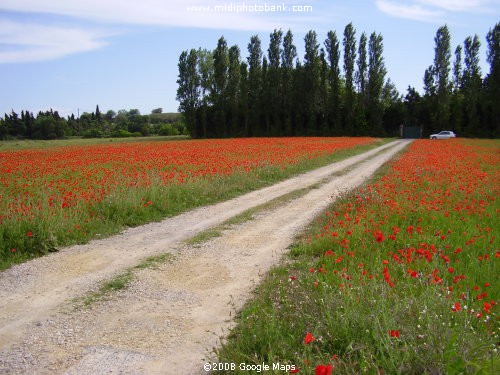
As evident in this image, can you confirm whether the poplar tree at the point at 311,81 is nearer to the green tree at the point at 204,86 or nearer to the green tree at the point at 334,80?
the green tree at the point at 334,80

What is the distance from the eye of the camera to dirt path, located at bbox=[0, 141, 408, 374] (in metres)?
3.93

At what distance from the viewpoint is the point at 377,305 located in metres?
3.80

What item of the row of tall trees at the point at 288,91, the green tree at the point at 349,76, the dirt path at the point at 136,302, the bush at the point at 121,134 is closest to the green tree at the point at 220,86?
the row of tall trees at the point at 288,91

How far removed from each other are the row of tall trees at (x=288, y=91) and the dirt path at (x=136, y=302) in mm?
60972

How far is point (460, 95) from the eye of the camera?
63656 millimetres

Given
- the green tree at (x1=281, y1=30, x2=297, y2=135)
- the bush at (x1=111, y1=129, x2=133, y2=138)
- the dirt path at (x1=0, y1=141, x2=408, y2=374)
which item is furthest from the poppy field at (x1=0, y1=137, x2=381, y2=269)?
the bush at (x1=111, y1=129, x2=133, y2=138)

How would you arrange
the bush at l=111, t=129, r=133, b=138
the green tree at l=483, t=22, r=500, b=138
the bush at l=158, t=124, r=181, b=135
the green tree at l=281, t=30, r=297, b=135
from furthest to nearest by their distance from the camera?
1. the bush at l=158, t=124, r=181, b=135
2. the bush at l=111, t=129, r=133, b=138
3. the green tree at l=281, t=30, r=297, b=135
4. the green tree at l=483, t=22, r=500, b=138

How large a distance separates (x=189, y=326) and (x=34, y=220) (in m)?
4.69

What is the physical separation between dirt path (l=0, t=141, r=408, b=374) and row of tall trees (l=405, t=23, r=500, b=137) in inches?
2405

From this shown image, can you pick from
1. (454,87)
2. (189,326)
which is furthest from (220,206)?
(454,87)

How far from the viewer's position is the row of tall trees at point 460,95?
199ft

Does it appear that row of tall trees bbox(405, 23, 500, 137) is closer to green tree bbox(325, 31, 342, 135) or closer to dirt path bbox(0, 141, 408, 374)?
green tree bbox(325, 31, 342, 135)

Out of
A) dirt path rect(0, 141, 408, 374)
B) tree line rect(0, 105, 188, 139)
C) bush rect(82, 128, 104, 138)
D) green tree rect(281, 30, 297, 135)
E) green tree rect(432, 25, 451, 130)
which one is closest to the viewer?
dirt path rect(0, 141, 408, 374)

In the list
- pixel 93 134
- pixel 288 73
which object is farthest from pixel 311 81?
pixel 93 134
